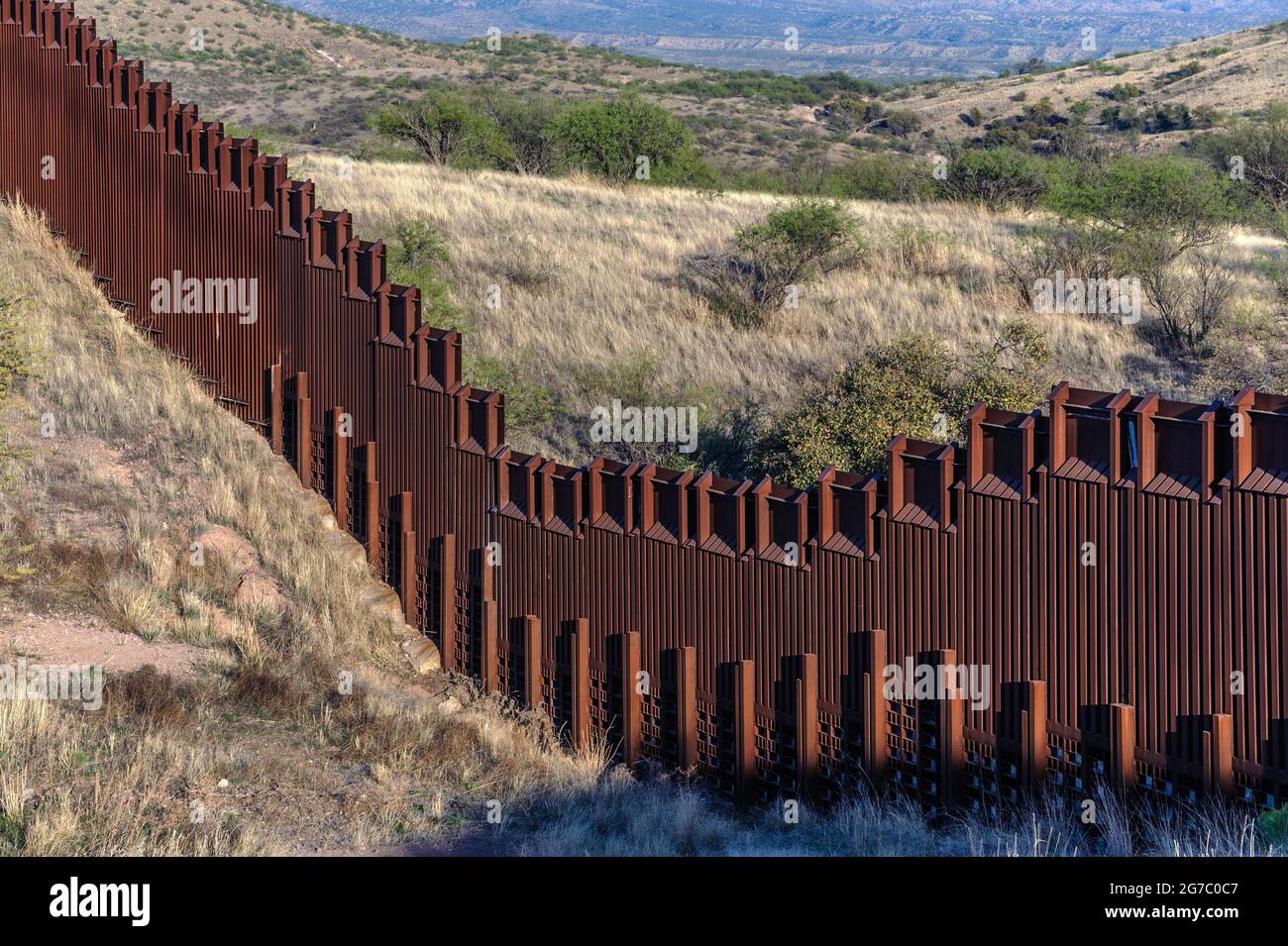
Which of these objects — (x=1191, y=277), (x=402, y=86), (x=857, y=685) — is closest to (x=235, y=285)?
(x=857, y=685)

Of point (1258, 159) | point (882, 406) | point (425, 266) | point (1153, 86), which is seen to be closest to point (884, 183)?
point (1258, 159)

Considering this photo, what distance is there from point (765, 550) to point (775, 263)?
11616 millimetres

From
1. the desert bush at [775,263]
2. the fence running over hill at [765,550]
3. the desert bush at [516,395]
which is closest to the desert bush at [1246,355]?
the desert bush at [775,263]

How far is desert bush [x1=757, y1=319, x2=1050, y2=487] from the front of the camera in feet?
46.8

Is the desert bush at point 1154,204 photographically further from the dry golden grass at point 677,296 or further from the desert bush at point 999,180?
the desert bush at point 999,180

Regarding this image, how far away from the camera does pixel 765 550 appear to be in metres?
10.2

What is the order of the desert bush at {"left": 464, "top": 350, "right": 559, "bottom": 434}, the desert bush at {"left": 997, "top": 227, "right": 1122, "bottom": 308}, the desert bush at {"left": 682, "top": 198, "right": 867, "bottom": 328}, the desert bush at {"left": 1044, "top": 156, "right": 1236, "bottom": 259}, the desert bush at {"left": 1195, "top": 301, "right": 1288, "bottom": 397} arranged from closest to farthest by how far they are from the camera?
the desert bush at {"left": 464, "top": 350, "right": 559, "bottom": 434} < the desert bush at {"left": 1195, "top": 301, "right": 1288, "bottom": 397} < the desert bush at {"left": 682, "top": 198, "right": 867, "bottom": 328} < the desert bush at {"left": 997, "top": 227, "right": 1122, "bottom": 308} < the desert bush at {"left": 1044, "top": 156, "right": 1236, "bottom": 259}

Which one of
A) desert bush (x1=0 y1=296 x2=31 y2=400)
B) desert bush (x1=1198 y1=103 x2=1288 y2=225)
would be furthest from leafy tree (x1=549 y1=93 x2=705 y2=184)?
desert bush (x1=0 y1=296 x2=31 y2=400)

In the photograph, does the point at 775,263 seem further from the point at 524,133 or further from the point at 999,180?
the point at 524,133

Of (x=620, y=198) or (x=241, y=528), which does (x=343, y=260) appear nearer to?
(x=241, y=528)

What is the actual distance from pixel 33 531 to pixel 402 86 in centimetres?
5556

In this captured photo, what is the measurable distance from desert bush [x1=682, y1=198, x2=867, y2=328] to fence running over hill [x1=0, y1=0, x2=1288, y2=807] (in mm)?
7563

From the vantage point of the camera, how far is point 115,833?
7438 millimetres

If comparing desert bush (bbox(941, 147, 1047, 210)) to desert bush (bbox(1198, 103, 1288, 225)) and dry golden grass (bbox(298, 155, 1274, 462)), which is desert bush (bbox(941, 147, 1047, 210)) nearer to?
desert bush (bbox(1198, 103, 1288, 225))
